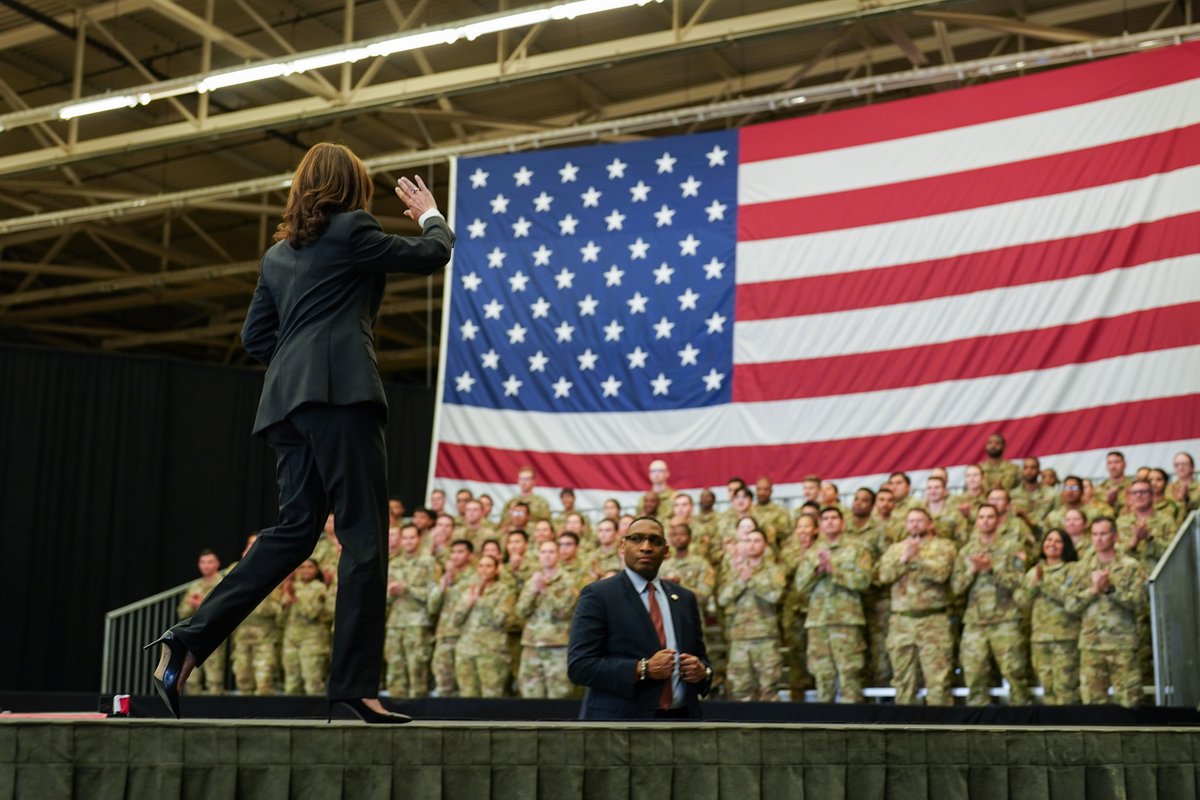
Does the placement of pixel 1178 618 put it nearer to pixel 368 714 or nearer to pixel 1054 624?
pixel 1054 624

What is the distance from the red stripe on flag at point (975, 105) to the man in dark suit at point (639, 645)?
6.77 meters

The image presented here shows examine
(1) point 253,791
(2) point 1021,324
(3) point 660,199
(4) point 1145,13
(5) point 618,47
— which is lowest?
(1) point 253,791

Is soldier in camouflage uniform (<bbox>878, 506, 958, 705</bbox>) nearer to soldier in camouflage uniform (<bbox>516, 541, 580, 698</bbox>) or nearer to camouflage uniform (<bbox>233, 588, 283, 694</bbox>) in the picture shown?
soldier in camouflage uniform (<bbox>516, 541, 580, 698</bbox>)

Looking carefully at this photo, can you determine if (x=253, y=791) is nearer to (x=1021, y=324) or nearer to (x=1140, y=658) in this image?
(x=1140, y=658)

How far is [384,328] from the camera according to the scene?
21391mm

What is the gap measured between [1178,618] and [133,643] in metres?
9.10

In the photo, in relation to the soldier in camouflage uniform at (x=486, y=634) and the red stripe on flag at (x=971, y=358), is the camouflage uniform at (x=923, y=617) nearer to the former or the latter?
the red stripe on flag at (x=971, y=358)

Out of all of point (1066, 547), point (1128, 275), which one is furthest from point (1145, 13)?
point (1066, 547)

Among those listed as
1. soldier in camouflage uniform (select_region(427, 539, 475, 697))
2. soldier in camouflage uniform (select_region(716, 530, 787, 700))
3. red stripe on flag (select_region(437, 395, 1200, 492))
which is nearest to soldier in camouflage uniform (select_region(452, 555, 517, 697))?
soldier in camouflage uniform (select_region(427, 539, 475, 697))

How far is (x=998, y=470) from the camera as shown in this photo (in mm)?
9375

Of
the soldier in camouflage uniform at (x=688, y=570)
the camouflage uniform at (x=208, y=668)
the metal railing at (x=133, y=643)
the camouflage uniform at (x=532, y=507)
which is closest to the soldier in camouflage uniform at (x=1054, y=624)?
the soldier in camouflage uniform at (x=688, y=570)

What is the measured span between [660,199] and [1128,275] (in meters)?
3.79

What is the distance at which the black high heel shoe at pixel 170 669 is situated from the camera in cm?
316

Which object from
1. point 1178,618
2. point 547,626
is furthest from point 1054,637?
point 547,626
